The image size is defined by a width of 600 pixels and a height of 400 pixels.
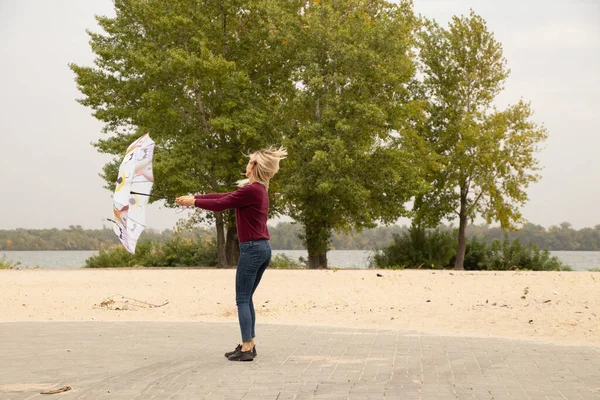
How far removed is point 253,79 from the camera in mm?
30984

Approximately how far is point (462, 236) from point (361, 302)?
1920cm

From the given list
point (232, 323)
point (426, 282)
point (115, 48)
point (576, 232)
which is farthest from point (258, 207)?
point (576, 232)

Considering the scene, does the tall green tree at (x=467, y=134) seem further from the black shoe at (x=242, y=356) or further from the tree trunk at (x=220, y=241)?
the black shoe at (x=242, y=356)

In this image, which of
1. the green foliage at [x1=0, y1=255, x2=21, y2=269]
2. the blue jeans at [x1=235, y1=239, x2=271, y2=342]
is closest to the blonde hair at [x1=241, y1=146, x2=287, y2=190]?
the blue jeans at [x1=235, y1=239, x2=271, y2=342]

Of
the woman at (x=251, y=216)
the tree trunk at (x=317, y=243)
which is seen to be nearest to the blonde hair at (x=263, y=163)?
the woman at (x=251, y=216)

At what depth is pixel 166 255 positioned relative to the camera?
3269 cm

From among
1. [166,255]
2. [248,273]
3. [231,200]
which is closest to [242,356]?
[248,273]

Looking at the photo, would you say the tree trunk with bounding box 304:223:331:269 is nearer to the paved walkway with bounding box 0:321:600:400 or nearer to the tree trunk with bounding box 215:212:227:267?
the tree trunk with bounding box 215:212:227:267

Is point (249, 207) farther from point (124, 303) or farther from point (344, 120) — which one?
point (344, 120)

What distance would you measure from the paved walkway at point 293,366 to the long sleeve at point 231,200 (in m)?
1.77

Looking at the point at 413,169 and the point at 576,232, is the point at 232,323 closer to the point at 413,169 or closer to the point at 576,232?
the point at 413,169

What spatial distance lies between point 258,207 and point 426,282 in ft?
33.5

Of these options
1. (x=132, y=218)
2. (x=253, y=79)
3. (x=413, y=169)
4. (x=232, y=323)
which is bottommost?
(x=232, y=323)

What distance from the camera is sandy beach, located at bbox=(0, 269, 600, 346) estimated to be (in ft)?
41.3
